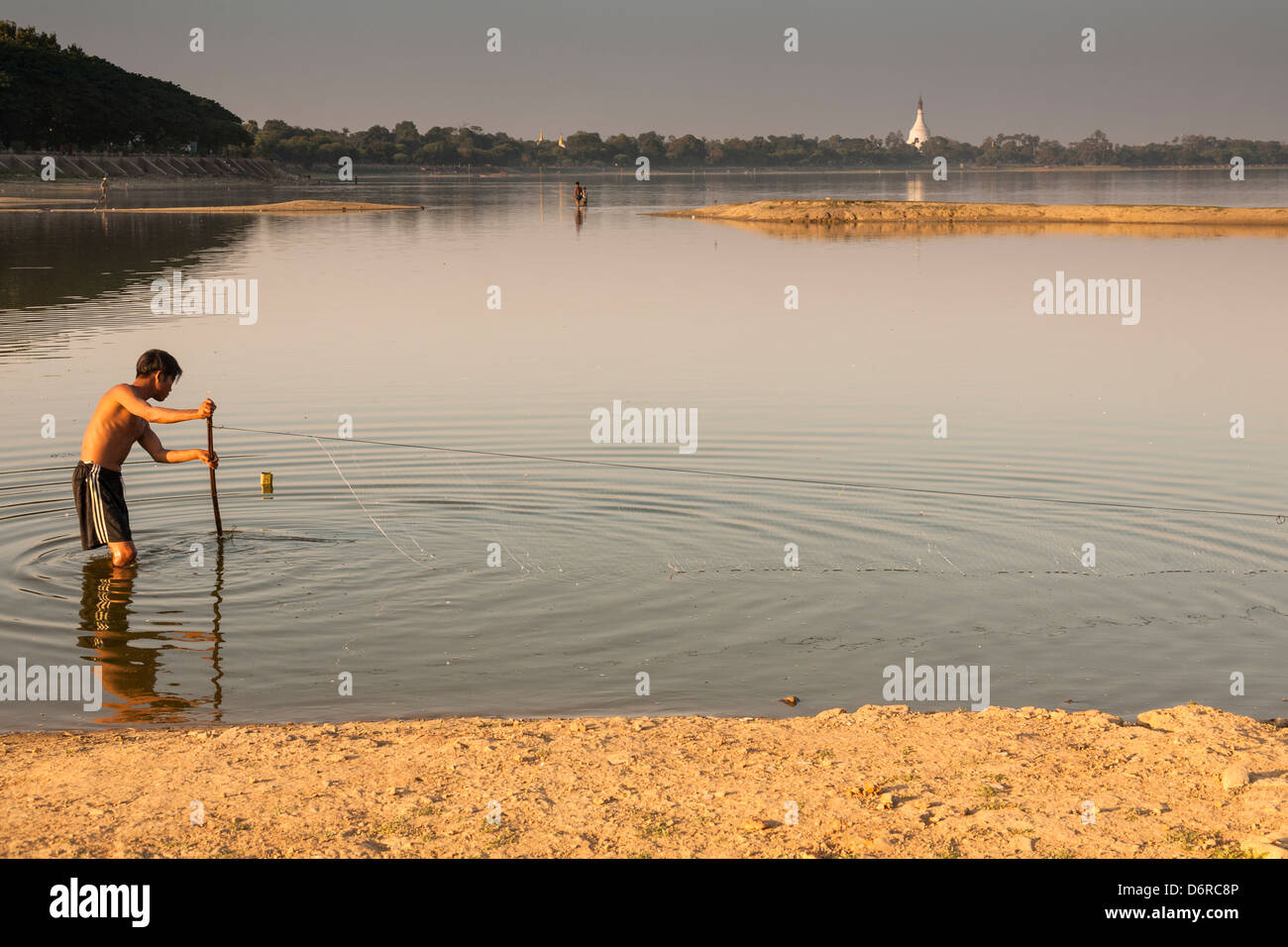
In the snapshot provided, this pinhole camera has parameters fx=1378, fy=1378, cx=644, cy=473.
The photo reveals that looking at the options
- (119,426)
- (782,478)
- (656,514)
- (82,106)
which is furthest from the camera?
(82,106)

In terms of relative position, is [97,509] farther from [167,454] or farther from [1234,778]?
[1234,778]

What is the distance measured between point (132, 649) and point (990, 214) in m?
76.7

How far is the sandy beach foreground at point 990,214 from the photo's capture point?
7594cm

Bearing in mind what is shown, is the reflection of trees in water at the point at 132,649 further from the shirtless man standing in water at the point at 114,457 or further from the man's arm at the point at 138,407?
the man's arm at the point at 138,407

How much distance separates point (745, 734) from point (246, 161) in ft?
565

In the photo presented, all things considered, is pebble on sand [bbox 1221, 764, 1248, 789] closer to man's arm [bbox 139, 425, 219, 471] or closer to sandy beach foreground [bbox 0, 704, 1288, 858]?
sandy beach foreground [bbox 0, 704, 1288, 858]

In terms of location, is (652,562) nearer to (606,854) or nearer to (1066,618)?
(1066,618)

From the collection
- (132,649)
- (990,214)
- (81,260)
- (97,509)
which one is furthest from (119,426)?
(990,214)

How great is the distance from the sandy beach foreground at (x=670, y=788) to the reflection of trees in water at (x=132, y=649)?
70 cm

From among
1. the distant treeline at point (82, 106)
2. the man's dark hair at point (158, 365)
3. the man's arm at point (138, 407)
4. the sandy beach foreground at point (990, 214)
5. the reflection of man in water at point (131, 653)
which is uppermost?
the distant treeline at point (82, 106)

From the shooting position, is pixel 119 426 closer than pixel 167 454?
Yes

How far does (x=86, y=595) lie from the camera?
11773 mm

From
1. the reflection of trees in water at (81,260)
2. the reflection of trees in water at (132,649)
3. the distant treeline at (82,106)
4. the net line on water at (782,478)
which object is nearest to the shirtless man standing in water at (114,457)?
the reflection of trees in water at (132,649)

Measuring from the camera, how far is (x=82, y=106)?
129750mm
